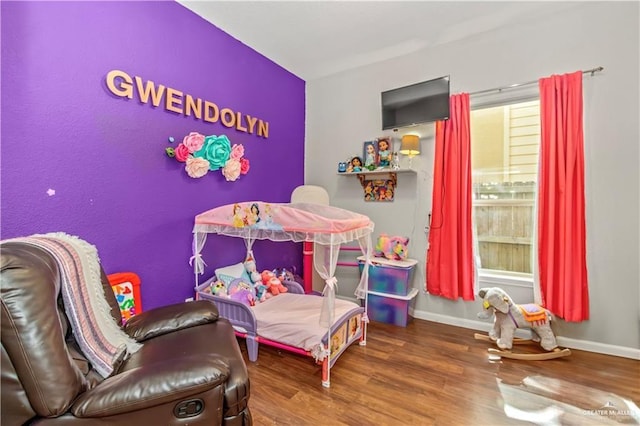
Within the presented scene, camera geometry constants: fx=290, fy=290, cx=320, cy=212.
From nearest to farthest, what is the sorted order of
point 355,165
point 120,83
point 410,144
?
1. point 120,83
2. point 410,144
3. point 355,165

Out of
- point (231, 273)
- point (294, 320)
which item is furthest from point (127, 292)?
point (294, 320)

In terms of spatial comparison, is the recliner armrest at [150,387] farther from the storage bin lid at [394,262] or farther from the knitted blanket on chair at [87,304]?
the storage bin lid at [394,262]

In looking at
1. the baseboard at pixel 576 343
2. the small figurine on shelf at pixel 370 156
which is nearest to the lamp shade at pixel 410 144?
the small figurine on shelf at pixel 370 156

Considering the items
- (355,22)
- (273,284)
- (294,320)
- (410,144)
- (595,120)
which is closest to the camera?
(294,320)

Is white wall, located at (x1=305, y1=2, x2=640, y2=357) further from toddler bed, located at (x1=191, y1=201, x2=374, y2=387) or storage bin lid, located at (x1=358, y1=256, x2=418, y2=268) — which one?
toddler bed, located at (x1=191, y1=201, x2=374, y2=387)

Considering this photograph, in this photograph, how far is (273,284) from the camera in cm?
292

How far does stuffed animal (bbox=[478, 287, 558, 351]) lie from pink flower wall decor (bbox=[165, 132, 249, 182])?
2.66 m

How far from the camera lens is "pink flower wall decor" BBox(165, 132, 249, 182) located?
8.12ft

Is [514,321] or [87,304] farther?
[514,321]

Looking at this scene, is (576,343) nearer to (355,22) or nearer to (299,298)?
(299,298)

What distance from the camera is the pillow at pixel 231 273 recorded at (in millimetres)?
2695

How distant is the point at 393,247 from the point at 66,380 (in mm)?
2813

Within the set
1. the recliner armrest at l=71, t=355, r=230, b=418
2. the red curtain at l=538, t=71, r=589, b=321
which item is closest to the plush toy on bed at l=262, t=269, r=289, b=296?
the recliner armrest at l=71, t=355, r=230, b=418

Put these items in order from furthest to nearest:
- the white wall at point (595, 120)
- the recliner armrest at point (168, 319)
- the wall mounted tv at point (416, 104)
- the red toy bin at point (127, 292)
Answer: the wall mounted tv at point (416, 104) → the white wall at point (595, 120) → the red toy bin at point (127, 292) → the recliner armrest at point (168, 319)
